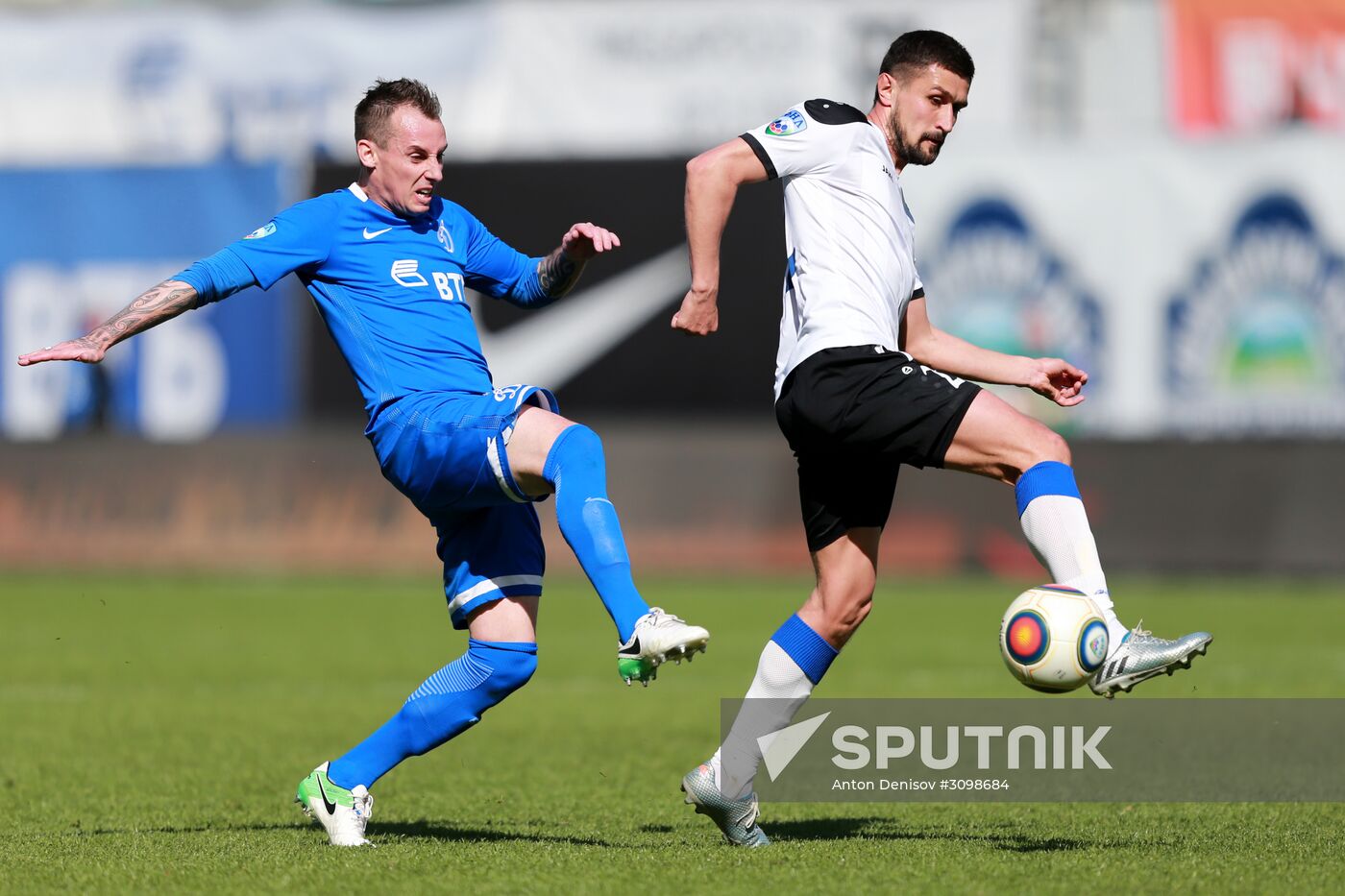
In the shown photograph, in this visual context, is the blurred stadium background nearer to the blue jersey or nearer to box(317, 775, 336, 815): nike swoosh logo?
the blue jersey

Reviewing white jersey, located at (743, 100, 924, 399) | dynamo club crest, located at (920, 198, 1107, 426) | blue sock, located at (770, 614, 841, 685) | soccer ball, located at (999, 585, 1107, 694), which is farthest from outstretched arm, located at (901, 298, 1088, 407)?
dynamo club crest, located at (920, 198, 1107, 426)

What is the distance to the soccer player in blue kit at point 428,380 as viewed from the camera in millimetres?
5973

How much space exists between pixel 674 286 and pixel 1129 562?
510 cm

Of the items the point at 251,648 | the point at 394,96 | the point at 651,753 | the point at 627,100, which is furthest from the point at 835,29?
the point at 394,96

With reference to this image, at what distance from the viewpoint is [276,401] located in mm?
20094

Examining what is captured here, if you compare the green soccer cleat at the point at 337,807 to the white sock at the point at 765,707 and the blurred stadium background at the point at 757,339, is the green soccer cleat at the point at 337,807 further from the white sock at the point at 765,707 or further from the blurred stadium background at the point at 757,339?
the blurred stadium background at the point at 757,339

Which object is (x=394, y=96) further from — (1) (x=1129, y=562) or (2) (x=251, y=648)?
(1) (x=1129, y=562)

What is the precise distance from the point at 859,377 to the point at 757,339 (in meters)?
12.8

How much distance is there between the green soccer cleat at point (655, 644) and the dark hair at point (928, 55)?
202 centimetres

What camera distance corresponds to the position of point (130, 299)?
829 inches

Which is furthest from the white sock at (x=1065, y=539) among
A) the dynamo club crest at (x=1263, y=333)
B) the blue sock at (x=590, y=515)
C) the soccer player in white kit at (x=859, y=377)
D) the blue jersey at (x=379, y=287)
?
the dynamo club crest at (x=1263, y=333)

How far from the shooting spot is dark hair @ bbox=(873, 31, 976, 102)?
6.16m

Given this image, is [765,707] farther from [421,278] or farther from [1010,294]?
[1010,294]

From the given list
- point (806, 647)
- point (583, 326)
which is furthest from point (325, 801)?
point (583, 326)
